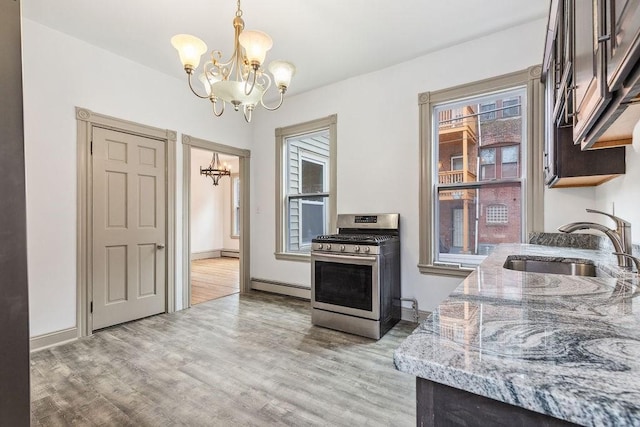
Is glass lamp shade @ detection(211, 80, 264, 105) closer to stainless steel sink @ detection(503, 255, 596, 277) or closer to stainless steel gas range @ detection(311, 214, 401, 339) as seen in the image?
stainless steel gas range @ detection(311, 214, 401, 339)

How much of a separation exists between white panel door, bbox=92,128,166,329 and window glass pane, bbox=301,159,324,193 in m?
1.86

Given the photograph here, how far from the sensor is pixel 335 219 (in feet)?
12.7

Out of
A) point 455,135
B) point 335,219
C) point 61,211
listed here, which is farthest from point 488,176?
point 61,211

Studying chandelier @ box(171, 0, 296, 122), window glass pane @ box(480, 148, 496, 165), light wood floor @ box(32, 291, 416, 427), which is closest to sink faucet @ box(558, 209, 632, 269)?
light wood floor @ box(32, 291, 416, 427)

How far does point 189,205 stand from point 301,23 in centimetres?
248

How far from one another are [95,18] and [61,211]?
5.76ft

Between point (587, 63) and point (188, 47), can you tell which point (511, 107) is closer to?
point (587, 63)

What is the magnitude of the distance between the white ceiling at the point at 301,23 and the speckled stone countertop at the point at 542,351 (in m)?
2.51

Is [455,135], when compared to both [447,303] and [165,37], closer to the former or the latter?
[447,303]

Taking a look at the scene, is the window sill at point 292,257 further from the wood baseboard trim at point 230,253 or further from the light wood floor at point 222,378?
the wood baseboard trim at point 230,253

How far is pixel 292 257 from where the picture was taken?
429 cm

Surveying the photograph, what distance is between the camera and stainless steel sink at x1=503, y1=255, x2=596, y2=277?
169 cm

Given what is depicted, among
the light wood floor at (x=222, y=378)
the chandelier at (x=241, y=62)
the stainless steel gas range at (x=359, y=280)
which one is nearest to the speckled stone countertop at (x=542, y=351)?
the light wood floor at (x=222, y=378)

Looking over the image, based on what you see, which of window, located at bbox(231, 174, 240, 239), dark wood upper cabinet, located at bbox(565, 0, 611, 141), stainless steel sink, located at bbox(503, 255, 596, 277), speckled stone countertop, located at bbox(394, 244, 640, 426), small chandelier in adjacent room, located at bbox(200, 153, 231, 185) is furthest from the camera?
window, located at bbox(231, 174, 240, 239)
